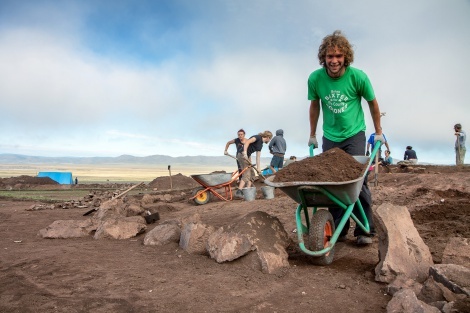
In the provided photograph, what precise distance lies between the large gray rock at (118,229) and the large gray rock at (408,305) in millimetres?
3399

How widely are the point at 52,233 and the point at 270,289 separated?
341 cm

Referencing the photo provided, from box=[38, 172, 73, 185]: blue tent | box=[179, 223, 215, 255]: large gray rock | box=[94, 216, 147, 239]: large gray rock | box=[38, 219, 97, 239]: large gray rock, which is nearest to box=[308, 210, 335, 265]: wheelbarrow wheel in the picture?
box=[179, 223, 215, 255]: large gray rock

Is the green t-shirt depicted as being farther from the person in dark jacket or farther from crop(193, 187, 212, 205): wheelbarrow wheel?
the person in dark jacket

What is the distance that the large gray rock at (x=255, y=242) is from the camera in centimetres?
322

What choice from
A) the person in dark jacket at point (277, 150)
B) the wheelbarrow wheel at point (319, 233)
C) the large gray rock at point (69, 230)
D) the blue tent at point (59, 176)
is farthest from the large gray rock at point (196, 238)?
the blue tent at point (59, 176)

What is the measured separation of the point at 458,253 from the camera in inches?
124

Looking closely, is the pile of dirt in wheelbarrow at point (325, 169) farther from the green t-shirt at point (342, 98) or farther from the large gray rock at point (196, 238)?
the large gray rock at point (196, 238)

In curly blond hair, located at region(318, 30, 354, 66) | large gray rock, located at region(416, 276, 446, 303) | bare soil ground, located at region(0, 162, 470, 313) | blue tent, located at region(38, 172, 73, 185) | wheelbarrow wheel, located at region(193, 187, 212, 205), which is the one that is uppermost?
curly blond hair, located at region(318, 30, 354, 66)

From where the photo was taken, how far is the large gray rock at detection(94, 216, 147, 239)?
4848 millimetres

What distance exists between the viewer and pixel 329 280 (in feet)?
9.77

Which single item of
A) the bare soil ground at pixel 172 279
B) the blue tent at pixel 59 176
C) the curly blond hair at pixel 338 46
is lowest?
the bare soil ground at pixel 172 279

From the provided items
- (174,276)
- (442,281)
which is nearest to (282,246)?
(174,276)

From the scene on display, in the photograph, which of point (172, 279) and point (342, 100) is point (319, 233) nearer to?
point (172, 279)

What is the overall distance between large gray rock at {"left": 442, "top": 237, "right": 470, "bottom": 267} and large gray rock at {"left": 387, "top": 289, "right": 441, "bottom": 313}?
102cm
